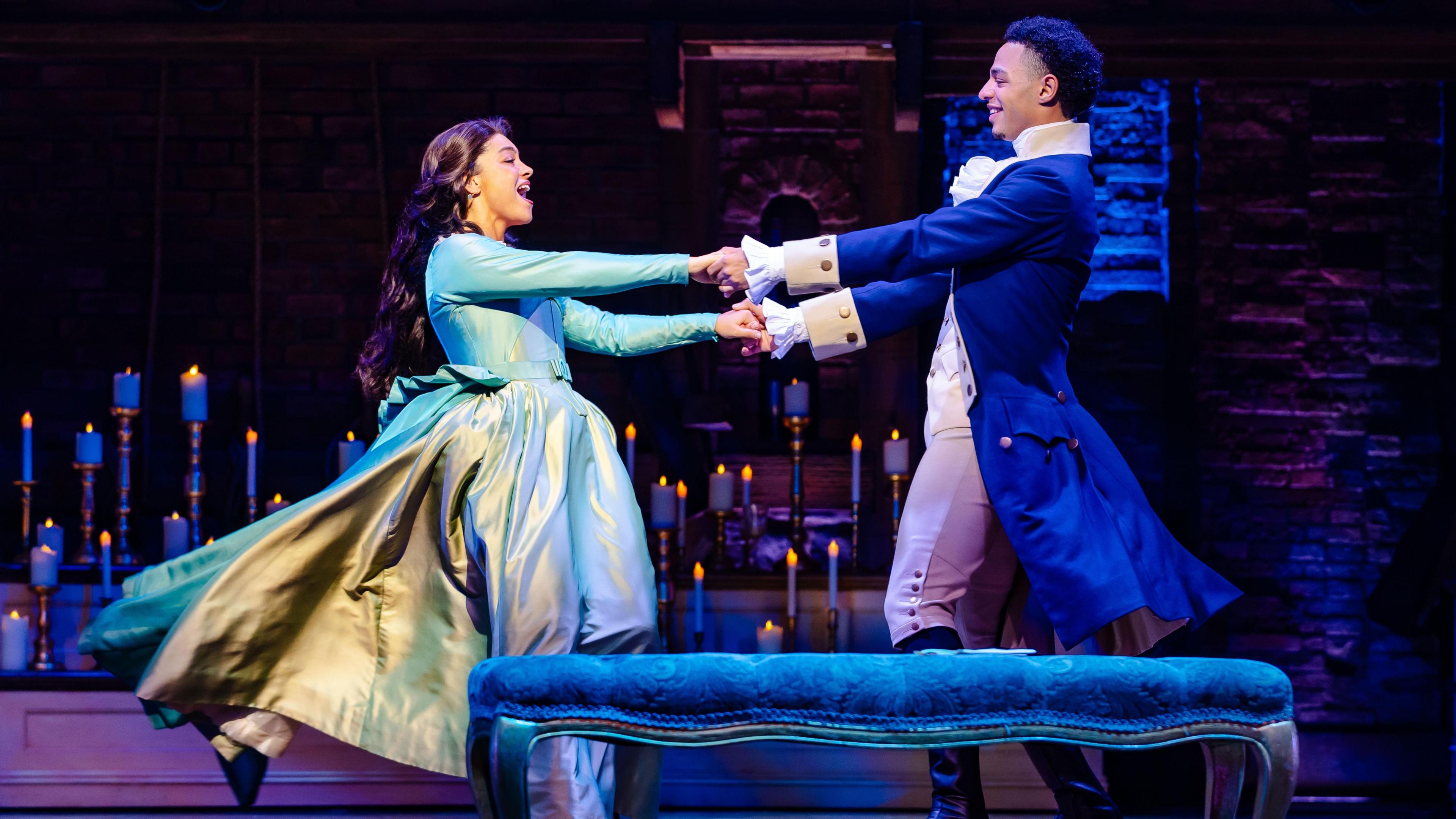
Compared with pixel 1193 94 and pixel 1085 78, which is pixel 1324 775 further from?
pixel 1085 78

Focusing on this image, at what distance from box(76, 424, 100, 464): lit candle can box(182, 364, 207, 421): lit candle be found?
0.77 ft

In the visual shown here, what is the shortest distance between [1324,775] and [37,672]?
3553 mm

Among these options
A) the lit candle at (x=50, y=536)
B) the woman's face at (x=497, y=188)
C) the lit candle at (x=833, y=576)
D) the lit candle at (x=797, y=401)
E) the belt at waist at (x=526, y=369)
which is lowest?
the lit candle at (x=833, y=576)

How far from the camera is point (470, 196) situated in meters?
2.78

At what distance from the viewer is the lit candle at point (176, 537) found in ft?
11.8

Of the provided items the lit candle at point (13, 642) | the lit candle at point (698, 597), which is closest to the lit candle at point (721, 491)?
the lit candle at point (698, 597)

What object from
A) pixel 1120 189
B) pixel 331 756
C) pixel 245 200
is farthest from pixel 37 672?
pixel 1120 189

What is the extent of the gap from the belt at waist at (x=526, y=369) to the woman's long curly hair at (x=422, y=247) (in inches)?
7.8

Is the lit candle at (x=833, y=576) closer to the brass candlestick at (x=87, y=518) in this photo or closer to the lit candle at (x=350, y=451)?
the lit candle at (x=350, y=451)

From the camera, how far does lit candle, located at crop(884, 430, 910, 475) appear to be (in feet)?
11.7

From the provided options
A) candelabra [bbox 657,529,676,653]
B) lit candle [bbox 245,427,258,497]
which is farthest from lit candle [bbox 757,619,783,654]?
lit candle [bbox 245,427,258,497]

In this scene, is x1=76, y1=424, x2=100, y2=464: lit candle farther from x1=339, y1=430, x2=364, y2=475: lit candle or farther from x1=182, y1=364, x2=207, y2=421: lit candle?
x1=339, y1=430, x2=364, y2=475: lit candle

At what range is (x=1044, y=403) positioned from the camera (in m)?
2.18

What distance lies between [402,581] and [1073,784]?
1281 mm
